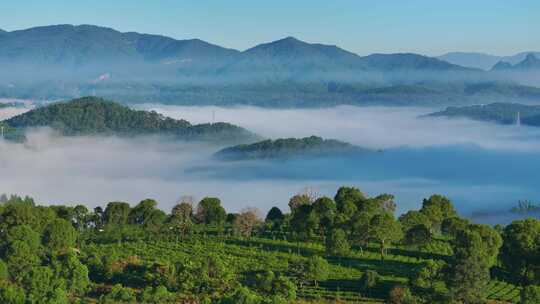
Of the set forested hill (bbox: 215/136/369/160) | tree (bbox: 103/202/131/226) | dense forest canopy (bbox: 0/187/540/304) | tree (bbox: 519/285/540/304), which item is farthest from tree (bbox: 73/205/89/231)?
forested hill (bbox: 215/136/369/160)

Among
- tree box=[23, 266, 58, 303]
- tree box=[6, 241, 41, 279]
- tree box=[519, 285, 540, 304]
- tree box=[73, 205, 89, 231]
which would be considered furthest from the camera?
tree box=[73, 205, 89, 231]

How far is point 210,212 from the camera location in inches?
1998

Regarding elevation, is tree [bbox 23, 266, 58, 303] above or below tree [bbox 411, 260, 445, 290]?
below

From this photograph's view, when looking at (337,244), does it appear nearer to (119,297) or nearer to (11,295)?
(119,297)

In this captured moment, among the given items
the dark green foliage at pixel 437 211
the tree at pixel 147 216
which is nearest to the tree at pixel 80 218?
the tree at pixel 147 216

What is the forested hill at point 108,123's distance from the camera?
436 feet

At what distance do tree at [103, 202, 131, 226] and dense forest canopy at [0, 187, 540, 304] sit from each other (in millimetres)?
95

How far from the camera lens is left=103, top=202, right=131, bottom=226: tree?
50906 millimetres

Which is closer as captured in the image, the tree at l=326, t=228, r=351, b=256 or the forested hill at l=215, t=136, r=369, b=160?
the tree at l=326, t=228, r=351, b=256

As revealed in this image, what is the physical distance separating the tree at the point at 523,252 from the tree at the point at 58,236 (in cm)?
2522

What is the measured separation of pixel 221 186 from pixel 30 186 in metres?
27.5

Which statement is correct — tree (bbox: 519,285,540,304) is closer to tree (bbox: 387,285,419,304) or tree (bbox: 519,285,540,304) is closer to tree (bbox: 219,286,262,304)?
tree (bbox: 387,285,419,304)

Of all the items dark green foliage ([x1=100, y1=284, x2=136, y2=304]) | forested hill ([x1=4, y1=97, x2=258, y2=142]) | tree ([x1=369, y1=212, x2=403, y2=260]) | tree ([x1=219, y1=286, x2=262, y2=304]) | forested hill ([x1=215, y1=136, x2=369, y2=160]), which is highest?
forested hill ([x1=4, y1=97, x2=258, y2=142])

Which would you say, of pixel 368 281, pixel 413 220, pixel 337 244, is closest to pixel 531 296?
pixel 368 281
